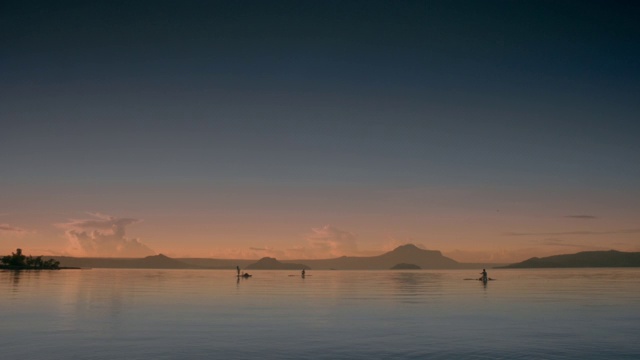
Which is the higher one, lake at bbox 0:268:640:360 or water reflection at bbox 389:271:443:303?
lake at bbox 0:268:640:360

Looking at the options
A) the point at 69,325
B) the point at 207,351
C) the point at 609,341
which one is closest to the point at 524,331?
the point at 609,341

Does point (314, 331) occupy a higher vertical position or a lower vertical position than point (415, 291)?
higher

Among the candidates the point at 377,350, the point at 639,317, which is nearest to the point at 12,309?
the point at 377,350

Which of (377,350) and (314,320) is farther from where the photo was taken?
(314,320)

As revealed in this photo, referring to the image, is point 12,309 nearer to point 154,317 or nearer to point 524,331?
point 154,317

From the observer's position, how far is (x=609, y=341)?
2959 cm

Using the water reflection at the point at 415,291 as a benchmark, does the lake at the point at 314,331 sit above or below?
above

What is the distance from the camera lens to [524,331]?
33.2m

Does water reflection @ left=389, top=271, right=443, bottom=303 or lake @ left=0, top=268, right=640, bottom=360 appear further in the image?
water reflection @ left=389, top=271, right=443, bottom=303

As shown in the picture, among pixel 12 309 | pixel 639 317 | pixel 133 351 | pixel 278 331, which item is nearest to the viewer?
pixel 133 351

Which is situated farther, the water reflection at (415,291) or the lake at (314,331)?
the water reflection at (415,291)

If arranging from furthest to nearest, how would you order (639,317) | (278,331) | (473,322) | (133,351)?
1. (639,317)
2. (473,322)
3. (278,331)
4. (133,351)

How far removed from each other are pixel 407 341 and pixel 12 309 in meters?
36.0

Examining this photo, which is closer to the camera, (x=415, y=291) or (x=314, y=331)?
(x=314, y=331)
